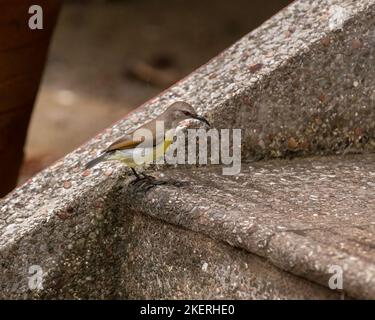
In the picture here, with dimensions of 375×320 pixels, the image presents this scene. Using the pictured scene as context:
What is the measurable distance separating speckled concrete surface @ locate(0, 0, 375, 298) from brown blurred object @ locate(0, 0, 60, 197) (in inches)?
28.6

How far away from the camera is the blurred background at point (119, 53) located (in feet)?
28.7

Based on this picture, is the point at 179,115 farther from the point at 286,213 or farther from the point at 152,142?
the point at 286,213

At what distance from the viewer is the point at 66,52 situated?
33.8ft

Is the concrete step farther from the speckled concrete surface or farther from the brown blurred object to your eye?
the brown blurred object

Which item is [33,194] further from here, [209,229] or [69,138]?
[69,138]

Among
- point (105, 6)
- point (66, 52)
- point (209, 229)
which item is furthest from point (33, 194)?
point (105, 6)

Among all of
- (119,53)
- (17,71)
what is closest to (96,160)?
(17,71)

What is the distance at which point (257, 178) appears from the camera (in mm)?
4090

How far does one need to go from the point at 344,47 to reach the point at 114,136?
3.54ft

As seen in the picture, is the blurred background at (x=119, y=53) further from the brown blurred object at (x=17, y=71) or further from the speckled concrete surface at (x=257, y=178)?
the speckled concrete surface at (x=257, y=178)

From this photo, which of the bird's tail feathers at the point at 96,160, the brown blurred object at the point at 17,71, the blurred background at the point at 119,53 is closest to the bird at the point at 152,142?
the bird's tail feathers at the point at 96,160

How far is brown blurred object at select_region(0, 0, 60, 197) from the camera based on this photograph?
4723 mm

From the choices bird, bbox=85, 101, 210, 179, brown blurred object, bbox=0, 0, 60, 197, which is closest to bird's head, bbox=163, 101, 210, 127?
bird, bbox=85, 101, 210, 179

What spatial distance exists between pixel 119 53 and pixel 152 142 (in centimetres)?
631
